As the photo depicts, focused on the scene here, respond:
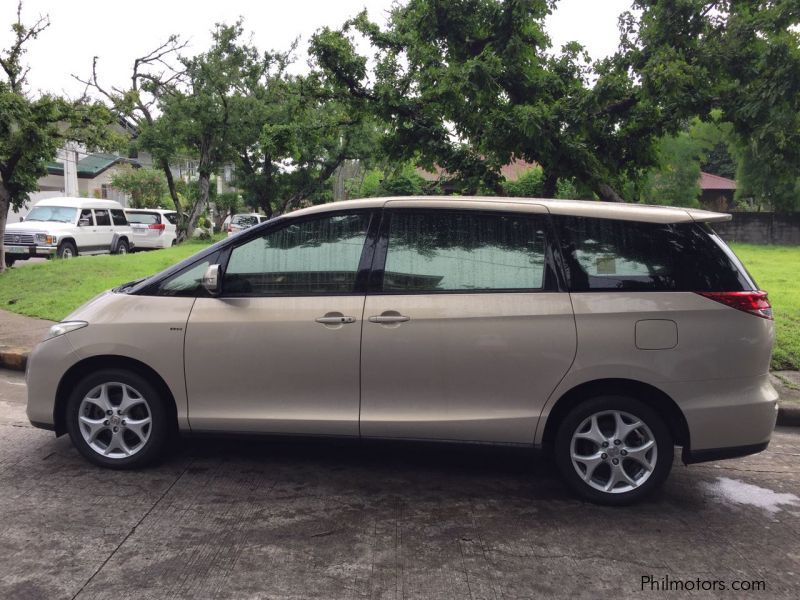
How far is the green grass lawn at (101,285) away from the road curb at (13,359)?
95.6 inches

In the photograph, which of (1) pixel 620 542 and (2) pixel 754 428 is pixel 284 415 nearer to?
(1) pixel 620 542

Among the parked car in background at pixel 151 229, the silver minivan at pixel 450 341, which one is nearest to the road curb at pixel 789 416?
the silver minivan at pixel 450 341

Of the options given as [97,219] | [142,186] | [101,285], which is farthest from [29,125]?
[142,186]

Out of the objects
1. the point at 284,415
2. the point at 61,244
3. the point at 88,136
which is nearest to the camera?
the point at 284,415

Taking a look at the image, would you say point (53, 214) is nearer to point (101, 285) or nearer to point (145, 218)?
point (145, 218)

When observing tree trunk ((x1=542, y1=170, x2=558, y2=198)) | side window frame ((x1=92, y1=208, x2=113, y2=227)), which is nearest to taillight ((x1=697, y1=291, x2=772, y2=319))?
tree trunk ((x1=542, y1=170, x2=558, y2=198))

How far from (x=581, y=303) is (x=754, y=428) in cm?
118

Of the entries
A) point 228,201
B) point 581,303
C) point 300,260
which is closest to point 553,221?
point 581,303

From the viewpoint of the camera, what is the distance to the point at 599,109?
26.3 feet

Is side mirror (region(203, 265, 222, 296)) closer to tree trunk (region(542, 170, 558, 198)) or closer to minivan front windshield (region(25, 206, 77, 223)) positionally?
tree trunk (region(542, 170, 558, 198))

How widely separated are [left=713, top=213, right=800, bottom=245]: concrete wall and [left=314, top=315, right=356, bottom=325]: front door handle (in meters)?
27.9

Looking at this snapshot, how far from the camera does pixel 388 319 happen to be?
4176mm

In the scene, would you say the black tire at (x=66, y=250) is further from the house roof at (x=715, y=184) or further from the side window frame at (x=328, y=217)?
the house roof at (x=715, y=184)

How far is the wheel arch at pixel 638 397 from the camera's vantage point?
409cm
